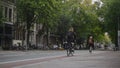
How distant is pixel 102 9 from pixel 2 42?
33740 millimetres

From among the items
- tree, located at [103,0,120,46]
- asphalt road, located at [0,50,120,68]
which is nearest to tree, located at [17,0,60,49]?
tree, located at [103,0,120,46]

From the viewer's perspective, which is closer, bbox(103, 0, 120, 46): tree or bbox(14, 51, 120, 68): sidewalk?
bbox(14, 51, 120, 68): sidewalk

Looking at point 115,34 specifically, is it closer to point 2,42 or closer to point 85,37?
point 85,37

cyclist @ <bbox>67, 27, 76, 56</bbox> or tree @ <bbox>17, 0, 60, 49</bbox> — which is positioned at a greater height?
tree @ <bbox>17, 0, 60, 49</bbox>

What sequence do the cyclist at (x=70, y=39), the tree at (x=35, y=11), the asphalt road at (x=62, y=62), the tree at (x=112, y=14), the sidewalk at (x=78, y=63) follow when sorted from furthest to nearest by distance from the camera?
the tree at (x=112, y=14)
the tree at (x=35, y=11)
the cyclist at (x=70, y=39)
the asphalt road at (x=62, y=62)
the sidewalk at (x=78, y=63)

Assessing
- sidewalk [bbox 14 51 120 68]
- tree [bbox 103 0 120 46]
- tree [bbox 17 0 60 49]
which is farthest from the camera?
tree [bbox 103 0 120 46]

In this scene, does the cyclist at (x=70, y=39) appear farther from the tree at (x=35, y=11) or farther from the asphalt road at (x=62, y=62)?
the tree at (x=35, y=11)

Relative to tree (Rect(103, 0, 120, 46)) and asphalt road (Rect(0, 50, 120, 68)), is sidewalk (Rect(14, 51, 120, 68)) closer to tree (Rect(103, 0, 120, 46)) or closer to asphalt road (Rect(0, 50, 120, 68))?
asphalt road (Rect(0, 50, 120, 68))

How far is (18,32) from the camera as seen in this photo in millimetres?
67125

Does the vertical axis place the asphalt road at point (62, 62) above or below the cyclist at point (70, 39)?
below

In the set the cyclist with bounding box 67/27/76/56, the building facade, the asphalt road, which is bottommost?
the asphalt road

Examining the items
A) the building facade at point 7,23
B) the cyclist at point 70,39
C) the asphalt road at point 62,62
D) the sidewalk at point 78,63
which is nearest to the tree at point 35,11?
the building facade at point 7,23

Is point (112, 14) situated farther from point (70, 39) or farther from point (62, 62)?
point (62, 62)

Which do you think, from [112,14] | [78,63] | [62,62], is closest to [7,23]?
[112,14]
